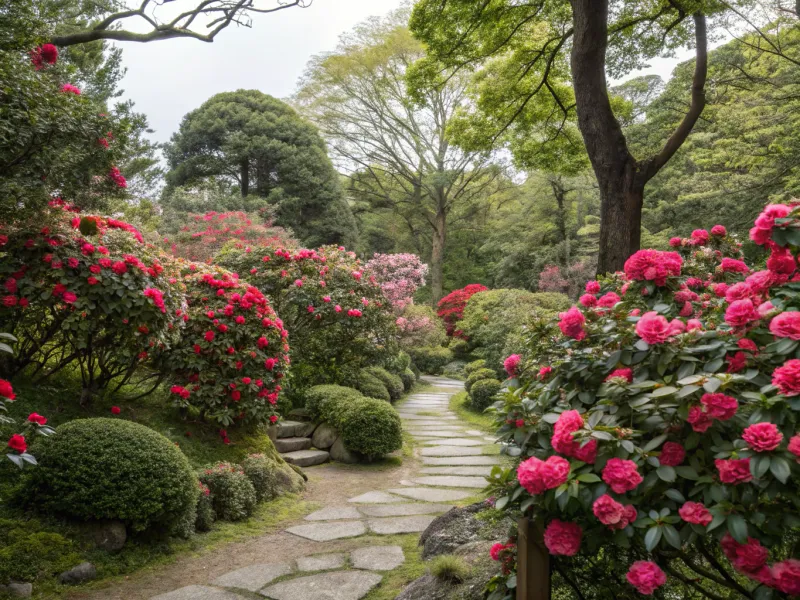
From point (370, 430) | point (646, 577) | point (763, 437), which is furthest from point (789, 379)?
point (370, 430)

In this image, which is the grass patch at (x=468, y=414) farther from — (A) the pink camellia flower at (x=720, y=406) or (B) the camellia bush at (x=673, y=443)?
(A) the pink camellia flower at (x=720, y=406)

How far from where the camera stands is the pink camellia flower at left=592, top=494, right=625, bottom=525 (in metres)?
1.27

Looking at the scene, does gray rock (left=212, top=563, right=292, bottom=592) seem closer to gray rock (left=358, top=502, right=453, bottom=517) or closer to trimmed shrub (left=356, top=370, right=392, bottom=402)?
gray rock (left=358, top=502, right=453, bottom=517)

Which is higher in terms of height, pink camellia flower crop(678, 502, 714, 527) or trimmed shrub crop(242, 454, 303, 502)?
pink camellia flower crop(678, 502, 714, 527)

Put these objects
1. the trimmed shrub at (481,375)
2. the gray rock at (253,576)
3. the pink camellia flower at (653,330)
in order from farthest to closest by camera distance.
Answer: the trimmed shrub at (481,375) → the gray rock at (253,576) → the pink camellia flower at (653,330)

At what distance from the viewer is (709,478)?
1283 mm

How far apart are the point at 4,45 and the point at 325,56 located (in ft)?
59.9

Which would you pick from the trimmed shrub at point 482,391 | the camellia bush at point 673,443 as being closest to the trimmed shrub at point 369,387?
the trimmed shrub at point 482,391

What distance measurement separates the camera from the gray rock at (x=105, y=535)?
9.53ft

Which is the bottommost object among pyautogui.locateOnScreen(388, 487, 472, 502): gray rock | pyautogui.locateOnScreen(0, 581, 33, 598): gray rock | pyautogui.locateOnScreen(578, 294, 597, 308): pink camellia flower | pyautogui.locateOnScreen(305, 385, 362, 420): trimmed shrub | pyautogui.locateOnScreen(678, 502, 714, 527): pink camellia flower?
pyautogui.locateOnScreen(388, 487, 472, 502): gray rock

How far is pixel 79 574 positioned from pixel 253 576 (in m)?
0.87

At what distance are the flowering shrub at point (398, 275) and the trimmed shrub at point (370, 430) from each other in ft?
24.3

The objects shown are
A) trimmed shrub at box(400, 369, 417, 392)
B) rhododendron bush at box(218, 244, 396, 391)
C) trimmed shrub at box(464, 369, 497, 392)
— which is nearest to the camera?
rhododendron bush at box(218, 244, 396, 391)

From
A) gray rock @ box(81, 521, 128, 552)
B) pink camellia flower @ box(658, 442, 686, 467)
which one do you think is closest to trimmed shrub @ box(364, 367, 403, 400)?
gray rock @ box(81, 521, 128, 552)
